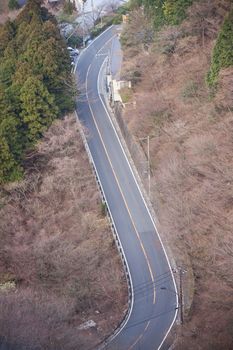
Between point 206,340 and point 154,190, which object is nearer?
point 206,340

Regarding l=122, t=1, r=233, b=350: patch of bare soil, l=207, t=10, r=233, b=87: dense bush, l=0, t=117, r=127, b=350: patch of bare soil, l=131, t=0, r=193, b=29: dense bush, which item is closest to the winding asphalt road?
l=0, t=117, r=127, b=350: patch of bare soil

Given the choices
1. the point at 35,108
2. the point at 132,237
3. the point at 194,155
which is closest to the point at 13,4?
the point at 35,108

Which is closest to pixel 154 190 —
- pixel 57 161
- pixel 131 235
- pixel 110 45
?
pixel 131 235

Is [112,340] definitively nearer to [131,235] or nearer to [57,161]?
[131,235]

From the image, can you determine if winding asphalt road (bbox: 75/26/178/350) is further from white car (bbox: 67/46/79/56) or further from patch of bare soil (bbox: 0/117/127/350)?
white car (bbox: 67/46/79/56)

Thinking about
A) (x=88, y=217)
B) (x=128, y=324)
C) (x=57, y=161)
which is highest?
(x=57, y=161)
